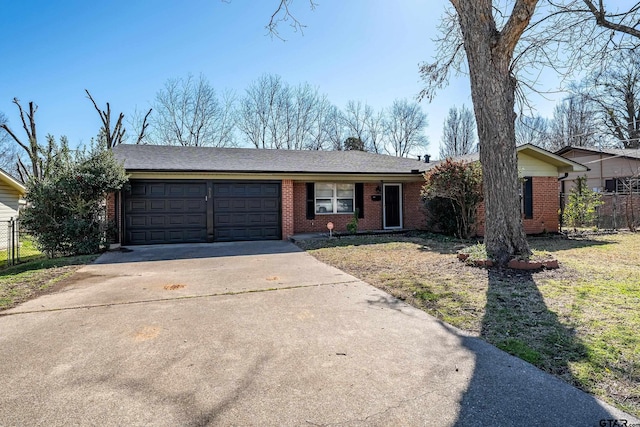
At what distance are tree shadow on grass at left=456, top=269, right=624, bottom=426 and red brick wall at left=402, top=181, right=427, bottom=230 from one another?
9.65m

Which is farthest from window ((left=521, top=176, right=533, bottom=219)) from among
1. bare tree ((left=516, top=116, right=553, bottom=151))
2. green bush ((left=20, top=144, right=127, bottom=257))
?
bare tree ((left=516, top=116, right=553, bottom=151))

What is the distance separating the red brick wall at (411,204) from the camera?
44.5 feet

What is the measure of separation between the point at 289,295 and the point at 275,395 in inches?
98.0

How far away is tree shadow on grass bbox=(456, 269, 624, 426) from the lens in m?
1.98

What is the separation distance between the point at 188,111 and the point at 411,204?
20781mm

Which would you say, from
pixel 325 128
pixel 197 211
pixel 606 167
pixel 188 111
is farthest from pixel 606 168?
pixel 188 111

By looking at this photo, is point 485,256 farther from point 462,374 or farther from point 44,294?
point 44,294

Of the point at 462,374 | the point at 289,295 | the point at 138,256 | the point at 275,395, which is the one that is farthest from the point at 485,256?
the point at 138,256

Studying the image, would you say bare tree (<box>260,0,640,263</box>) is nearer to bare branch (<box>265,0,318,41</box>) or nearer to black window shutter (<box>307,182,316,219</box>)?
bare branch (<box>265,0,318,41</box>)

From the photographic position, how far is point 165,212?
423 inches

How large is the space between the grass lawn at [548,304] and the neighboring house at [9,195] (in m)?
12.4

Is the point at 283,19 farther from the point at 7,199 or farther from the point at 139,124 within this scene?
the point at 139,124

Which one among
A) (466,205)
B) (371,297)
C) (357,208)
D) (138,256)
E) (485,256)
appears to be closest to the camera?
(371,297)

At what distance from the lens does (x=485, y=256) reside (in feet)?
20.4
